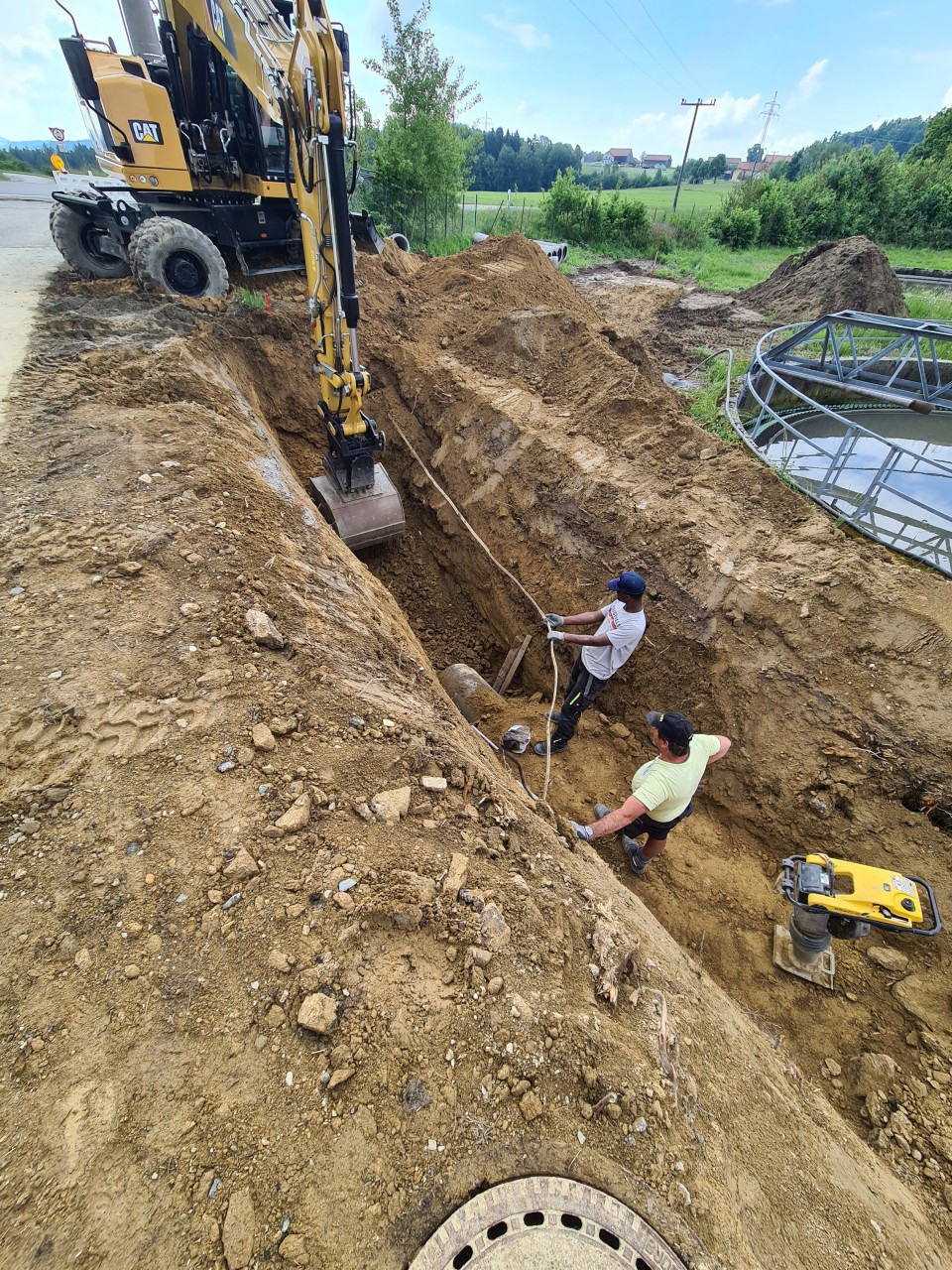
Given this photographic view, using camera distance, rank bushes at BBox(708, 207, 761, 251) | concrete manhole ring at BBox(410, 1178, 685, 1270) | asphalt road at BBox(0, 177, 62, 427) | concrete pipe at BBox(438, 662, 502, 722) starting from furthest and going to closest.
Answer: bushes at BBox(708, 207, 761, 251) → asphalt road at BBox(0, 177, 62, 427) → concrete pipe at BBox(438, 662, 502, 722) → concrete manhole ring at BBox(410, 1178, 685, 1270)

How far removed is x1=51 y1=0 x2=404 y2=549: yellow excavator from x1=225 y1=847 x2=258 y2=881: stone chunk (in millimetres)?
5016

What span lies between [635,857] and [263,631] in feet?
11.9

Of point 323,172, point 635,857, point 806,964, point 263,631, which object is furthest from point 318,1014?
point 323,172

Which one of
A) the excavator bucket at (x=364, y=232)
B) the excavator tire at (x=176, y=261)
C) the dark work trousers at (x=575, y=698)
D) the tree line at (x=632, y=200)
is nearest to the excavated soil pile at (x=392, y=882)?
the dark work trousers at (x=575, y=698)

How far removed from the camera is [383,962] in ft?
8.00

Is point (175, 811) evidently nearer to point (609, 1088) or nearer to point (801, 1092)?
point (609, 1088)

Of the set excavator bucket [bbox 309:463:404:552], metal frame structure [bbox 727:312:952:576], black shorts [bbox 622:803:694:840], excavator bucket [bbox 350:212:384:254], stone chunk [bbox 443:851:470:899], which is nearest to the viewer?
stone chunk [bbox 443:851:470:899]

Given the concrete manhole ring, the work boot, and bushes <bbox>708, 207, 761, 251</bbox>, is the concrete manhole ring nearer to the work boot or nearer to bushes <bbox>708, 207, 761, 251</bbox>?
the work boot

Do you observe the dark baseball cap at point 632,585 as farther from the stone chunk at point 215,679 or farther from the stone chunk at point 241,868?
the stone chunk at point 241,868

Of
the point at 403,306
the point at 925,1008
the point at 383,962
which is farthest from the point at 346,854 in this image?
the point at 403,306

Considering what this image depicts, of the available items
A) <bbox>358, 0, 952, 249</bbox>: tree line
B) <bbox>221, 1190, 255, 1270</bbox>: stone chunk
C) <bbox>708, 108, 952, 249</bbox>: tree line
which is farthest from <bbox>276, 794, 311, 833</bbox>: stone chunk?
<bbox>708, 108, 952, 249</bbox>: tree line

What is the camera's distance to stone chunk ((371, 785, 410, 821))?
2.99 meters

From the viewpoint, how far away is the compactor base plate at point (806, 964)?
405 cm

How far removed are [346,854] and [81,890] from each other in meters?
1.11
